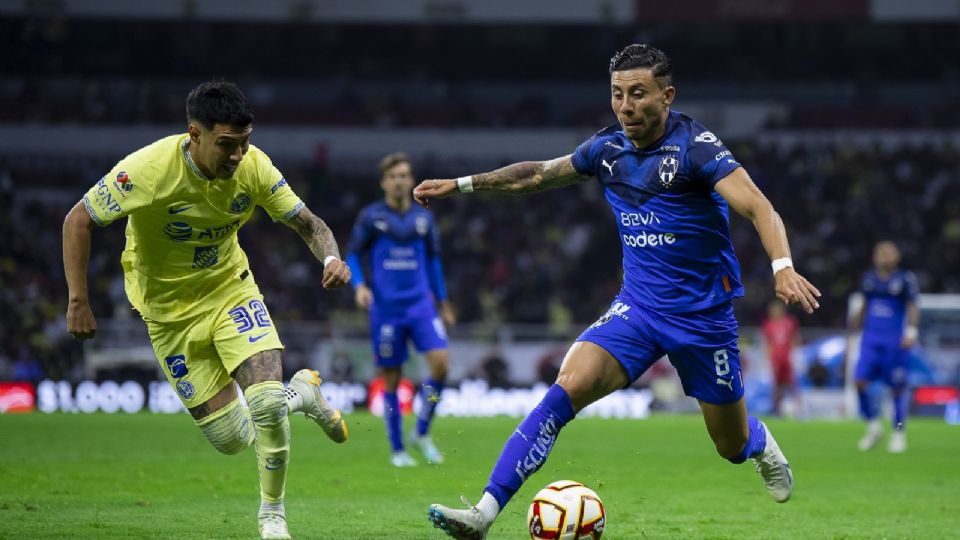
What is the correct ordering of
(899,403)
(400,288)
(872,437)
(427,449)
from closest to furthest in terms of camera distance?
(427,449), (400,288), (872,437), (899,403)

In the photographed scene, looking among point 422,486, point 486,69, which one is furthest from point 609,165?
point 486,69

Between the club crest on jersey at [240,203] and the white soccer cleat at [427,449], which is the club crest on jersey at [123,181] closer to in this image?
the club crest on jersey at [240,203]

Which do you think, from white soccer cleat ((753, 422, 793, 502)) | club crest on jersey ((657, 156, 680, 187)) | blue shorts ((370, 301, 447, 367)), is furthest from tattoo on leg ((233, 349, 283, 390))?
blue shorts ((370, 301, 447, 367))

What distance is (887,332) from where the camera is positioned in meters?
17.1

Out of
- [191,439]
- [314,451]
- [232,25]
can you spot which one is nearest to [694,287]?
[314,451]

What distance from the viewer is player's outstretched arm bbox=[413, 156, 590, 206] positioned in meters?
7.36

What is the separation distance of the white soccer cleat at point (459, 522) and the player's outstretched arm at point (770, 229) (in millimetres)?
1859

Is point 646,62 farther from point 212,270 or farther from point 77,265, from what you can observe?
point 77,265

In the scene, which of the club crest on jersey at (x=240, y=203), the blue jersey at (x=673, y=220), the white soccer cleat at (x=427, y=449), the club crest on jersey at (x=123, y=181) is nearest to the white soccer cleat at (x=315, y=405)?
the club crest on jersey at (x=240, y=203)

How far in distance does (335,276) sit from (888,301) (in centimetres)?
1185

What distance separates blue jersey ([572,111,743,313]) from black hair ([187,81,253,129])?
2041 mm

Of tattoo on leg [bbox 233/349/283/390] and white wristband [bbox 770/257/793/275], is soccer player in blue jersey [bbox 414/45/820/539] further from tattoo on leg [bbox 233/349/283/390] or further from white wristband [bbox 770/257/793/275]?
tattoo on leg [bbox 233/349/283/390]

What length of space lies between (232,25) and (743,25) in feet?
55.6

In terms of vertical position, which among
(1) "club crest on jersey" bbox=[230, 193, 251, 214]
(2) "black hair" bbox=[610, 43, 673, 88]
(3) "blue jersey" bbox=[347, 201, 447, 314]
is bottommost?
(3) "blue jersey" bbox=[347, 201, 447, 314]
